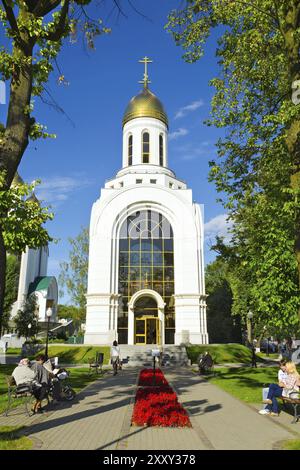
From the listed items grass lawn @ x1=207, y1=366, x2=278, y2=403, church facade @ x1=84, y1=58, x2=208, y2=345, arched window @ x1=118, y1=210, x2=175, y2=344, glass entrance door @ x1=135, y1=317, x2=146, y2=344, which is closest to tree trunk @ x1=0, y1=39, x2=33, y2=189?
grass lawn @ x1=207, y1=366, x2=278, y2=403

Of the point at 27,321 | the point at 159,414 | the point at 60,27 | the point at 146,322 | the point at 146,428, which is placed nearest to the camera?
the point at 146,428

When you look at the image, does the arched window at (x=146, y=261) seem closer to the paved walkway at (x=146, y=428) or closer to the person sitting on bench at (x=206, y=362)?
the person sitting on bench at (x=206, y=362)

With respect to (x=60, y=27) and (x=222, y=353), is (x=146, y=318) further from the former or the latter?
(x=60, y=27)

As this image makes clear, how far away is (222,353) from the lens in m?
29.0

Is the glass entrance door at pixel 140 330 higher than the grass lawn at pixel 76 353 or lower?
higher

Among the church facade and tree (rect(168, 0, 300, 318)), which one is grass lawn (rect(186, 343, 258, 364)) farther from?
tree (rect(168, 0, 300, 318))

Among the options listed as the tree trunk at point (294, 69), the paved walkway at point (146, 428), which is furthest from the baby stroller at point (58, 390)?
the tree trunk at point (294, 69)

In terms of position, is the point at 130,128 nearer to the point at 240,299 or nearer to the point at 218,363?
the point at 240,299

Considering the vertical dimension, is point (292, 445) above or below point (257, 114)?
below

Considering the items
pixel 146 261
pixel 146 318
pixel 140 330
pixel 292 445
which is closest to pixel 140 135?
pixel 146 261

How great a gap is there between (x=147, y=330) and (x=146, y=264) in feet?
19.1

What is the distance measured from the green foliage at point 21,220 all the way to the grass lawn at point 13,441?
11.2 feet

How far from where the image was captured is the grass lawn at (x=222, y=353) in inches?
1102
